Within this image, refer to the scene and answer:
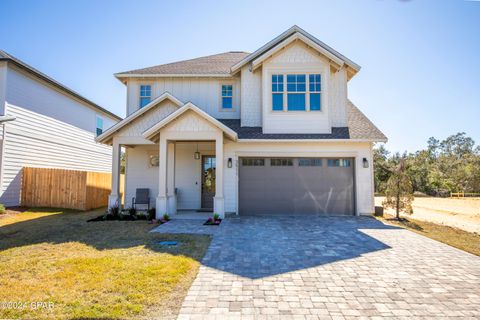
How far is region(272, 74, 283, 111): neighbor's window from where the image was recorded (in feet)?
36.0

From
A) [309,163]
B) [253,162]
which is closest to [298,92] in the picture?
[309,163]

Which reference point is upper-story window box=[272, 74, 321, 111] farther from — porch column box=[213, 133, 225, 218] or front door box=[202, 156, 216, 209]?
front door box=[202, 156, 216, 209]

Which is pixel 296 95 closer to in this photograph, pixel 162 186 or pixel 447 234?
pixel 162 186

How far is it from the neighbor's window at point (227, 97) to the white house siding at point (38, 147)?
1049 centimetres

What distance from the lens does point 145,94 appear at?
1242cm

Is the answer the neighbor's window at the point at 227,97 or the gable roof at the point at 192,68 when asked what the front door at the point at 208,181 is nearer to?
the neighbor's window at the point at 227,97

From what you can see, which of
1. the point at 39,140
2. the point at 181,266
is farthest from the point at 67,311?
the point at 39,140

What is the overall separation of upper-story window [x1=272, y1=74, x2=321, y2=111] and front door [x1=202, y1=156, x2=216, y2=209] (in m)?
4.03

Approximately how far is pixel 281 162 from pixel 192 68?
703 centimetres

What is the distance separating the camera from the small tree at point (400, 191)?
9.94 m

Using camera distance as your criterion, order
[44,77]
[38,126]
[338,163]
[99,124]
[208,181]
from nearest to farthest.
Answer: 1. [338,163]
2. [208,181]
3. [44,77]
4. [38,126]
5. [99,124]

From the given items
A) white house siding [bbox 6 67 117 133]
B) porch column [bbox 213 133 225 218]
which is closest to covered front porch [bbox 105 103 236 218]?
porch column [bbox 213 133 225 218]

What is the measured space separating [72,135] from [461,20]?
71.0 ft

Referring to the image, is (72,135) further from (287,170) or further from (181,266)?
(181,266)
